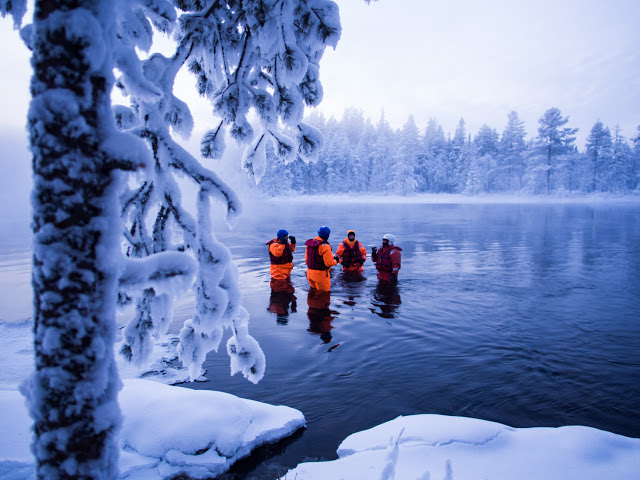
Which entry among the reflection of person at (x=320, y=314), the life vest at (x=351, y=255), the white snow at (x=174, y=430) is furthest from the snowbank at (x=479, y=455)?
the life vest at (x=351, y=255)

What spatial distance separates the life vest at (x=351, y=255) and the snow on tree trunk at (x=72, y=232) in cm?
1155

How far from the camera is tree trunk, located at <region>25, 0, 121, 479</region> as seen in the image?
1.52 metres

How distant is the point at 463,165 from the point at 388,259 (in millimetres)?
78477

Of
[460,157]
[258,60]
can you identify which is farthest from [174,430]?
[460,157]

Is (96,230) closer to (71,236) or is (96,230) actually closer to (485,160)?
(71,236)

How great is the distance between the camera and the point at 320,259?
1102 cm

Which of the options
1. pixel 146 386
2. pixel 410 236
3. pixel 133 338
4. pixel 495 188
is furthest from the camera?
pixel 495 188

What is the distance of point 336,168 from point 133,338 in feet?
263

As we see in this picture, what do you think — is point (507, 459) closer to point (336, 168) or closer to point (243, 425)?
point (243, 425)

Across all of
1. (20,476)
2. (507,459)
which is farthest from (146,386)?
(507,459)

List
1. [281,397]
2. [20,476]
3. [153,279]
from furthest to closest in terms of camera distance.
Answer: [281,397] < [20,476] < [153,279]

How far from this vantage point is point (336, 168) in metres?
81.0

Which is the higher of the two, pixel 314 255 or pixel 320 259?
pixel 314 255

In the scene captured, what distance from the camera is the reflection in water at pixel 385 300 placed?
10359mm
